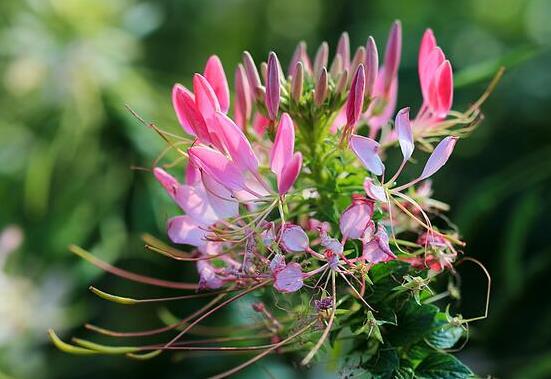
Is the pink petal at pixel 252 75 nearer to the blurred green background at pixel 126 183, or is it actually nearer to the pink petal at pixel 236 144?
the pink petal at pixel 236 144

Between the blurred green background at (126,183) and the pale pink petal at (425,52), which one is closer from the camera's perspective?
the pale pink petal at (425,52)

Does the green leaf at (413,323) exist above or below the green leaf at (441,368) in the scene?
above

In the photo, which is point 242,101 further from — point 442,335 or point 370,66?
point 442,335

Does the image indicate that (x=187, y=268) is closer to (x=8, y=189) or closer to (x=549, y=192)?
(x=8, y=189)

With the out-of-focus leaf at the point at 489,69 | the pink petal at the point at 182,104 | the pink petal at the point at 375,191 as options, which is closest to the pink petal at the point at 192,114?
the pink petal at the point at 182,104

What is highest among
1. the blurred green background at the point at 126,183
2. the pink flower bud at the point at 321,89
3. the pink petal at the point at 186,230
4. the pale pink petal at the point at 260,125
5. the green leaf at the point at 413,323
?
the pink flower bud at the point at 321,89

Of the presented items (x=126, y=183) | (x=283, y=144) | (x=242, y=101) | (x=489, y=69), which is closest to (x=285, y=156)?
(x=283, y=144)

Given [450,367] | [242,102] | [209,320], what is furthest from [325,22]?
[450,367]
